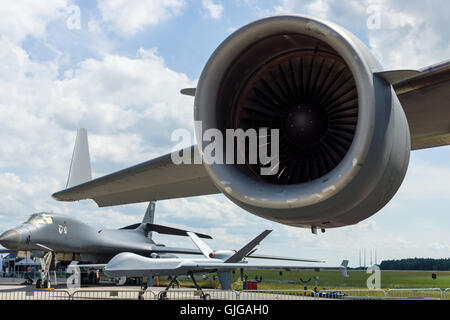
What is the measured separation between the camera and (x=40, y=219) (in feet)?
75.8

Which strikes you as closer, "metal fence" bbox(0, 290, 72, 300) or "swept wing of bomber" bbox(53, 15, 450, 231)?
"swept wing of bomber" bbox(53, 15, 450, 231)

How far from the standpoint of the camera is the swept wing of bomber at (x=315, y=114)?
10.1 ft

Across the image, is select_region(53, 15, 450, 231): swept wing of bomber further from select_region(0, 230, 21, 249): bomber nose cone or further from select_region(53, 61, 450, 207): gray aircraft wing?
select_region(0, 230, 21, 249): bomber nose cone

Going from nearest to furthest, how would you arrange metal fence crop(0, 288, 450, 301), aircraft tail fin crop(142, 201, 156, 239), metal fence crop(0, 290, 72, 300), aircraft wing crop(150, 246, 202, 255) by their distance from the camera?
metal fence crop(0, 288, 450, 301)
metal fence crop(0, 290, 72, 300)
aircraft wing crop(150, 246, 202, 255)
aircraft tail fin crop(142, 201, 156, 239)

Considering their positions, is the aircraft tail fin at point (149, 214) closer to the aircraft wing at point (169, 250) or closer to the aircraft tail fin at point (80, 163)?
the aircraft wing at point (169, 250)

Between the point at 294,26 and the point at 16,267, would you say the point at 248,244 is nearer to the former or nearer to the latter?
the point at 294,26

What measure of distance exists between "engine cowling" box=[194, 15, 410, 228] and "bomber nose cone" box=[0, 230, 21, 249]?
1999 centimetres

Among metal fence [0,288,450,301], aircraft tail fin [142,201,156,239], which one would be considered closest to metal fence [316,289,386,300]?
metal fence [0,288,450,301]

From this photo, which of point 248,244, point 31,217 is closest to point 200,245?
point 248,244

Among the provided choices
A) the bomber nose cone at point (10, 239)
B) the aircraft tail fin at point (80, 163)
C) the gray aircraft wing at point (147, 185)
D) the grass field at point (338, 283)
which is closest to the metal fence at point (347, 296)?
the gray aircraft wing at point (147, 185)

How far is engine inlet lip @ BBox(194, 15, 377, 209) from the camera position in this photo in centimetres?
303

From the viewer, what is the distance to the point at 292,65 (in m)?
4.04
